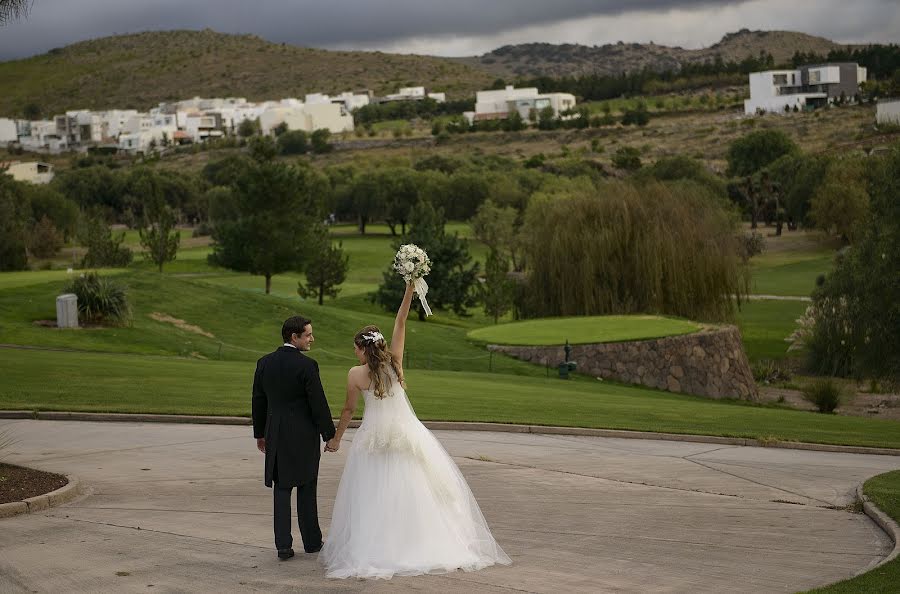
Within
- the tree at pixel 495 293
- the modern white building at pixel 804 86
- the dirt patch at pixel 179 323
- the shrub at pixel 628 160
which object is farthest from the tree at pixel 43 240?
the modern white building at pixel 804 86

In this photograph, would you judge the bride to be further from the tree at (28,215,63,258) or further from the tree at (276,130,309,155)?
the tree at (276,130,309,155)

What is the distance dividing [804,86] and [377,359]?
188m

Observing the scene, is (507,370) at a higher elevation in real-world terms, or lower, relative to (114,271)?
lower

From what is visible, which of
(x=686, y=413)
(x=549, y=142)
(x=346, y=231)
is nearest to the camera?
(x=686, y=413)

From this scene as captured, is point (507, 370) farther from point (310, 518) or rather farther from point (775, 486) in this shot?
point (310, 518)

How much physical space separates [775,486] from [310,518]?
6324 mm

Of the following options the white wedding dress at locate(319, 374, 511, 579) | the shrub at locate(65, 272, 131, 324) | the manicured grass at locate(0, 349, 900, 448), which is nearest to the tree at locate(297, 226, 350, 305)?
the shrub at locate(65, 272, 131, 324)

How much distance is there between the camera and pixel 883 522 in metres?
11.0

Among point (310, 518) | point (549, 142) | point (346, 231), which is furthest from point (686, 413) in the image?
point (549, 142)

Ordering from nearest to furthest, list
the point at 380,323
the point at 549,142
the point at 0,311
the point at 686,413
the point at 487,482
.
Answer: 1. the point at 487,482
2. the point at 686,413
3. the point at 0,311
4. the point at 380,323
5. the point at 549,142

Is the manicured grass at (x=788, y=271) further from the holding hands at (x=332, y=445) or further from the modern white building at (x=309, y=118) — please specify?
the modern white building at (x=309, y=118)

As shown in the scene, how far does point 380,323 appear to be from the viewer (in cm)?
4066

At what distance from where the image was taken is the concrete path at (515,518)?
8719 mm

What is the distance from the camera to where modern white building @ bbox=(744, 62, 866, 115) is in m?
173
